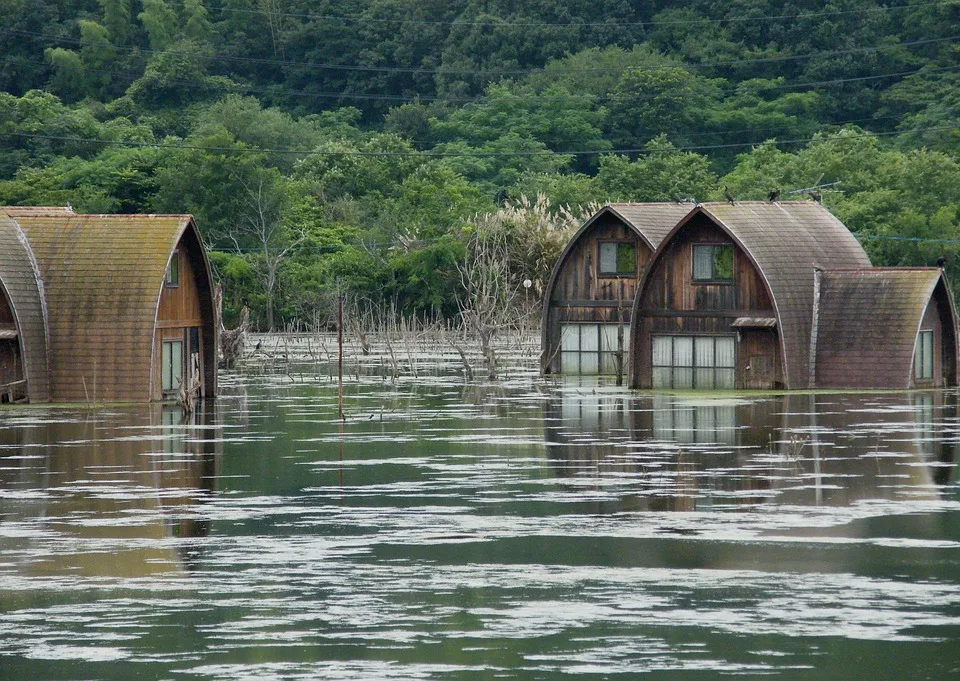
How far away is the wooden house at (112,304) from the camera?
43.7 metres

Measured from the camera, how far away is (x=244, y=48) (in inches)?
4865

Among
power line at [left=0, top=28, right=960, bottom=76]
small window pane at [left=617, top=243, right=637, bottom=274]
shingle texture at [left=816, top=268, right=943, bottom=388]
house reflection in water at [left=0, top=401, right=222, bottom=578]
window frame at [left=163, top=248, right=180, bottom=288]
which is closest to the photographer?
house reflection in water at [left=0, top=401, right=222, bottom=578]

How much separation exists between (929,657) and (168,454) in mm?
18712

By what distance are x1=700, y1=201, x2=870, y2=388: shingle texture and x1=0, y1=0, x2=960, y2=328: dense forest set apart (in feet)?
56.0

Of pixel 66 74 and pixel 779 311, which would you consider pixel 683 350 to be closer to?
pixel 779 311

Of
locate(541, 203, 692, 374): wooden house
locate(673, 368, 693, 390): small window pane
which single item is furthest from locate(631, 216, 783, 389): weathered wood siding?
locate(541, 203, 692, 374): wooden house

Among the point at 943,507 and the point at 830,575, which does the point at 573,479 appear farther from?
the point at 830,575

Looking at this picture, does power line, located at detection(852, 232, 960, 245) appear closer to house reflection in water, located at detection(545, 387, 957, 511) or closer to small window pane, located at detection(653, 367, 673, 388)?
small window pane, located at detection(653, 367, 673, 388)

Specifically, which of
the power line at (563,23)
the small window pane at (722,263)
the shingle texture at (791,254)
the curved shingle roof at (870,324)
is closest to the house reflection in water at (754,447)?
the curved shingle roof at (870,324)

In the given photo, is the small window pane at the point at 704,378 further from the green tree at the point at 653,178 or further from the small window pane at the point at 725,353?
the green tree at the point at 653,178

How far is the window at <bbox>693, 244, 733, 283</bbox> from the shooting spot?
1918 inches

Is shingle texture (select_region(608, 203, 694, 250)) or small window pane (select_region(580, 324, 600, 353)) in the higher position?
shingle texture (select_region(608, 203, 694, 250))

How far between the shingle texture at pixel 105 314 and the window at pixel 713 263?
47.3ft

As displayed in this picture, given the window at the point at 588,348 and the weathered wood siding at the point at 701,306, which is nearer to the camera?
the weathered wood siding at the point at 701,306
